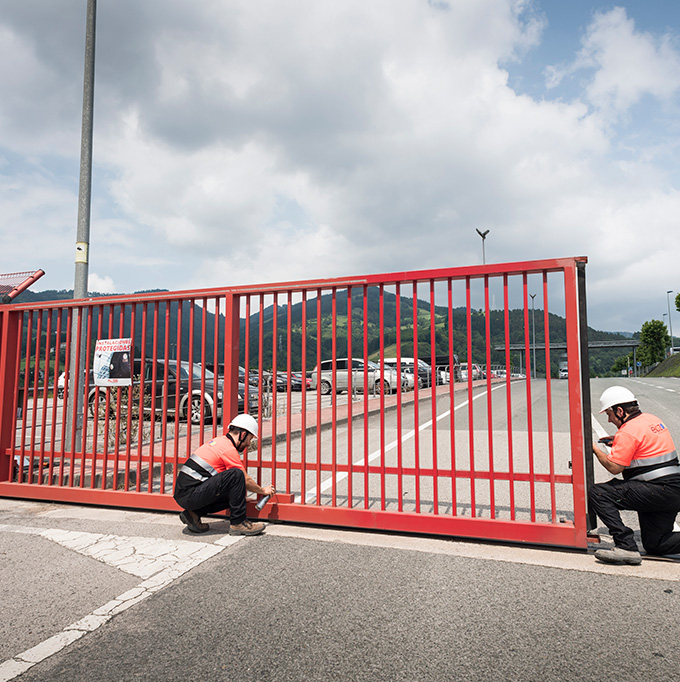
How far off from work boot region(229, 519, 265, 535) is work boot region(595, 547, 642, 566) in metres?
2.81

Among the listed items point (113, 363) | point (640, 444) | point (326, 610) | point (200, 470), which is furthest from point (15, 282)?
point (640, 444)

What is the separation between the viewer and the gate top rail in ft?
14.8

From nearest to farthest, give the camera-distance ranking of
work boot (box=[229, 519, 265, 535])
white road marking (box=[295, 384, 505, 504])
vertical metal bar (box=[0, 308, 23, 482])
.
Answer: work boot (box=[229, 519, 265, 535]) < white road marking (box=[295, 384, 505, 504]) < vertical metal bar (box=[0, 308, 23, 482])

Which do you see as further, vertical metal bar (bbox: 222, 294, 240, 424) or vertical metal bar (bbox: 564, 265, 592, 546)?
vertical metal bar (bbox: 222, 294, 240, 424)

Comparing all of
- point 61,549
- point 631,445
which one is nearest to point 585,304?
point 631,445

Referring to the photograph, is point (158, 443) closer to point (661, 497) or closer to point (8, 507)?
point (8, 507)

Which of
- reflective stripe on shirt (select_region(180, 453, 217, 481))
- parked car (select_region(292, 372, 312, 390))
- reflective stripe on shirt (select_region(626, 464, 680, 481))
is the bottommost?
reflective stripe on shirt (select_region(180, 453, 217, 481))

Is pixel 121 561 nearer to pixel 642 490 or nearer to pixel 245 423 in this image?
pixel 245 423

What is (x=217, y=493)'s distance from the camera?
4738 millimetres

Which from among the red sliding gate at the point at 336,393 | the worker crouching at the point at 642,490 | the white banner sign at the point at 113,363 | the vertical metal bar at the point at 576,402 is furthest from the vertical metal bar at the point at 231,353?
the worker crouching at the point at 642,490

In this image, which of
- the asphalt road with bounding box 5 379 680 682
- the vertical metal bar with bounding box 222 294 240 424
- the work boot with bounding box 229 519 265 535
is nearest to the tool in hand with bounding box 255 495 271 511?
the work boot with bounding box 229 519 265 535

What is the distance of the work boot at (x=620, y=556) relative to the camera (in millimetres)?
3855

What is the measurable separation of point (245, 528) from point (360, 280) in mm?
2550

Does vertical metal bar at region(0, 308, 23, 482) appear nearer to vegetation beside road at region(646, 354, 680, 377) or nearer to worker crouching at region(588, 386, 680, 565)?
worker crouching at region(588, 386, 680, 565)
